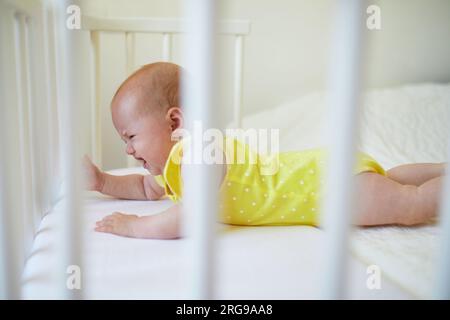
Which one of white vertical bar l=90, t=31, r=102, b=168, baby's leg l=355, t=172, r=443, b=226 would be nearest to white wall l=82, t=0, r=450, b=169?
white vertical bar l=90, t=31, r=102, b=168

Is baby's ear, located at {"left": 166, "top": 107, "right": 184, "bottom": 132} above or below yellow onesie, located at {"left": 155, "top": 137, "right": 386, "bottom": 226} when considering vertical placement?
above

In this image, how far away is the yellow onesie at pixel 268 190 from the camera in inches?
28.9

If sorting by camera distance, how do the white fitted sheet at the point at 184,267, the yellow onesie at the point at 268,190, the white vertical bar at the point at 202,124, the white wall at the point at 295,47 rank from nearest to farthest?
the white vertical bar at the point at 202,124 → the white fitted sheet at the point at 184,267 → the yellow onesie at the point at 268,190 → the white wall at the point at 295,47

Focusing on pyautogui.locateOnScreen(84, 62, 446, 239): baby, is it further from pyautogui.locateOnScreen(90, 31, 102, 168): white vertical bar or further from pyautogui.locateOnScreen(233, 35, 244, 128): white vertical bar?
pyautogui.locateOnScreen(233, 35, 244, 128): white vertical bar

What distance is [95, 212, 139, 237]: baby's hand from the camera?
0.64 metres

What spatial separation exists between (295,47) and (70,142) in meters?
1.31

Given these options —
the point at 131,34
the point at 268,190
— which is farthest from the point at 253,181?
the point at 131,34

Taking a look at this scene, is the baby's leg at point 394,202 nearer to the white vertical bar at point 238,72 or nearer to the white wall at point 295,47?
the white vertical bar at point 238,72

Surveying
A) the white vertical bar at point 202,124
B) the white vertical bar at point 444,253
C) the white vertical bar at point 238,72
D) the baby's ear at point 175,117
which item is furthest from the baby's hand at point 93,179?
the white vertical bar at point 444,253

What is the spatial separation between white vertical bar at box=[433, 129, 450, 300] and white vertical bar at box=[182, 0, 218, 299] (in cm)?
21

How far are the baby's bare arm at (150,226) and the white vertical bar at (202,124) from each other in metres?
0.29

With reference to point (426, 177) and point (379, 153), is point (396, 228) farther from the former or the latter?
point (379, 153)

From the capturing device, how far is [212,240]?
33cm
